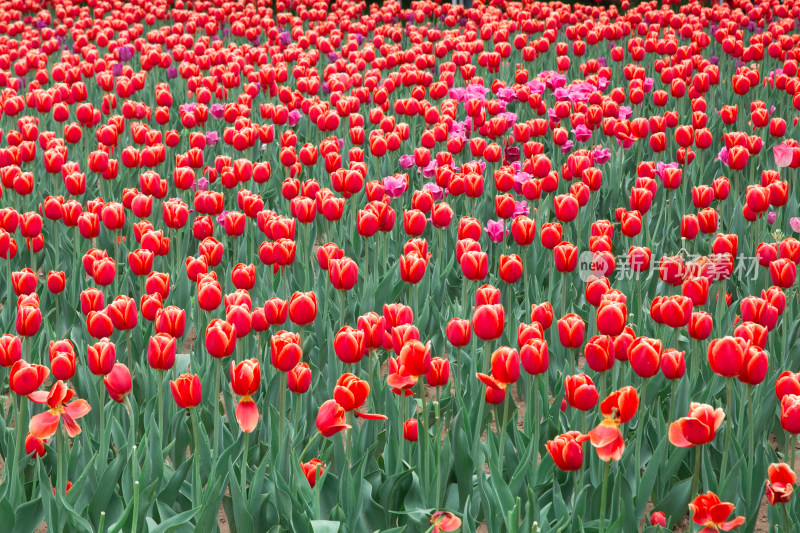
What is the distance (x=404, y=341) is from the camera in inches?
106

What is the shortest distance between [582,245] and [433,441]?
2360 mm

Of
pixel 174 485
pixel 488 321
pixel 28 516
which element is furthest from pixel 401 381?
pixel 28 516

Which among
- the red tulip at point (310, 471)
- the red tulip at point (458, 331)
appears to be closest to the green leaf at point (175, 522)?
the red tulip at point (310, 471)

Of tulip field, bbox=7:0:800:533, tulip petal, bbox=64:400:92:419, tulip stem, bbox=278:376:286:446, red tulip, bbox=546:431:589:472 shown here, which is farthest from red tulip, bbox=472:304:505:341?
tulip petal, bbox=64:400:92:419

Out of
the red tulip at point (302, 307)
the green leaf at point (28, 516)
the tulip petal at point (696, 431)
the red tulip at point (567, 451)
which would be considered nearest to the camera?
the tulip petal at point (696, 431)

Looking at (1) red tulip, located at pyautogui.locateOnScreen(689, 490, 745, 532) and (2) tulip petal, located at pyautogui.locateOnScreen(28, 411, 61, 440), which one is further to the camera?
(2) tulip petal, located at pyautogui.locateOnScreen(28, 411, 61, 440)

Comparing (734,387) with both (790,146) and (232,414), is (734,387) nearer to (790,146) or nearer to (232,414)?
(232,414)

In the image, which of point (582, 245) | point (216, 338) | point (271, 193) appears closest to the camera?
point (216, 338)

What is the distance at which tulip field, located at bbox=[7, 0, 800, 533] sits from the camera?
2598 mm

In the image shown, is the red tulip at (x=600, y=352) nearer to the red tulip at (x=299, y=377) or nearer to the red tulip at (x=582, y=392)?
the red tulip at (x=582, y=392)

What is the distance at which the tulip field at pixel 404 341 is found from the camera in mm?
2598

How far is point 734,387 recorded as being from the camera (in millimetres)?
3375

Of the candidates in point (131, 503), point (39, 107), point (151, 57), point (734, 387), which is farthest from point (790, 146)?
point (151, 57)

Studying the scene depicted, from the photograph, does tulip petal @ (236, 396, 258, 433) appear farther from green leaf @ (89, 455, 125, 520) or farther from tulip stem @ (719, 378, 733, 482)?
tulip stem @ (719, 378, 733, 482)
